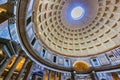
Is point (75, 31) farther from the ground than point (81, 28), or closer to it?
closer to it

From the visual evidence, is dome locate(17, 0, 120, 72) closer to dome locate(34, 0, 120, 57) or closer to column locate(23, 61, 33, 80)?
dome locate(34, 0, 120, 57)

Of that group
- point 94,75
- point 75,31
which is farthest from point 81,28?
point 94,75

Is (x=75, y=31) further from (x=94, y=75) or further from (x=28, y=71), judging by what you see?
(x=28, y=71)

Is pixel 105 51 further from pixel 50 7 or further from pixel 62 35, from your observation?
pixel 50 7

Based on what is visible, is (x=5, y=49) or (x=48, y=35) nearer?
(x=5, y=49)

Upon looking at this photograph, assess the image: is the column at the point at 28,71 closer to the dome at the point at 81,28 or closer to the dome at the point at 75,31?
the dome at the point at 75,31

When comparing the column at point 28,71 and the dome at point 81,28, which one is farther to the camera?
the dome at point 81,28

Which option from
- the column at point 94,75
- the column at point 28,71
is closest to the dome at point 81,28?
the column at point 28,71

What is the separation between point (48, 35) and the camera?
2106cm

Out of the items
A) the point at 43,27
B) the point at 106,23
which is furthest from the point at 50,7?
the point at 106,23

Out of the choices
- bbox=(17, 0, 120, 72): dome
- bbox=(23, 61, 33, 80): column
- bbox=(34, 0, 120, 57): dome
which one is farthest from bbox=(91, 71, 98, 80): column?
bbox=(23, 61, 33, 80): column

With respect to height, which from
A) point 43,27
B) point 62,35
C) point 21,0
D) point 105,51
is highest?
point 62,35

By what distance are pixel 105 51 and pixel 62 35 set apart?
7.74 m

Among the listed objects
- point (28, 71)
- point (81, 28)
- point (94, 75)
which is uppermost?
point (81, 28)
